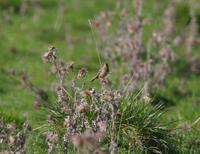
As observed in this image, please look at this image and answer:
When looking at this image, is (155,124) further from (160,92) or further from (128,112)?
(160,92)

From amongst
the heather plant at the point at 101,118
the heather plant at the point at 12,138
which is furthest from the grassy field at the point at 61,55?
the heather plant at the point at 12,138

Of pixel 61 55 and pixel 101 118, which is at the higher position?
pixel 61 55

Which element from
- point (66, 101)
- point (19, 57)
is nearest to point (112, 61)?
point (19, 57)

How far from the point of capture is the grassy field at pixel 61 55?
9837 millimetres

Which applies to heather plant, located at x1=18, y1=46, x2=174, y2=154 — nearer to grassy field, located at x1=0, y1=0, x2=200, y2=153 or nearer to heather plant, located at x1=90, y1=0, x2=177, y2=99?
grassy field, located at x1=0, y1=0, x2=200, y2=153

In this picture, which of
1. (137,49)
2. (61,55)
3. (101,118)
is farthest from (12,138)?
(61,55)

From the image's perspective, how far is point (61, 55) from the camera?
16.0 m

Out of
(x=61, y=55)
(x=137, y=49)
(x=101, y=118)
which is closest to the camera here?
(x=101, y=118)

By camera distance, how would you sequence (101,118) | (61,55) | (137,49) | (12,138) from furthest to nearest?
(61,55), (137,49), (101,118), (12,138)

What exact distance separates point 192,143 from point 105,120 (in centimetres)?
200

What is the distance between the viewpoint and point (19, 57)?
15719 millimetres

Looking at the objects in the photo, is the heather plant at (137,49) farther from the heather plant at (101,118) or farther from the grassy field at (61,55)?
the heather plant at (101,118)

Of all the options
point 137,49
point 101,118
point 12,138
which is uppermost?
point 137,49

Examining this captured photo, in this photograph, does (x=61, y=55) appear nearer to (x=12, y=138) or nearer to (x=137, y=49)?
(x=137, y=49)
